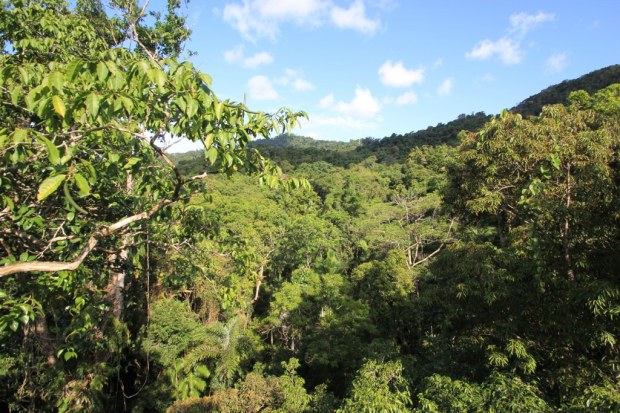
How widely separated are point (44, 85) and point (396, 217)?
23.0 meters

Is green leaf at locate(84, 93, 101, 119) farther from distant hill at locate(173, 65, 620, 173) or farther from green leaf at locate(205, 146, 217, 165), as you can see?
distant hill at locate(173, 65, 620, 173)

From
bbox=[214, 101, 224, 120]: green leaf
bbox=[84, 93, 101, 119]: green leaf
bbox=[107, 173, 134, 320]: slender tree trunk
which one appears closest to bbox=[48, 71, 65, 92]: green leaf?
bbox=[84, 93, 101, 119]: green leaf

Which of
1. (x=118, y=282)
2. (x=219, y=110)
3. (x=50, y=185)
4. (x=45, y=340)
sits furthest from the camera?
(x=118, y=282)

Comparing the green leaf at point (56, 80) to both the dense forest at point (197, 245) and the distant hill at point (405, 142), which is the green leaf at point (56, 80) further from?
the distant hill at point (405, 142)

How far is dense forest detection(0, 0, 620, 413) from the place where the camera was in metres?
1.63

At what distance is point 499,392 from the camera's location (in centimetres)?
356

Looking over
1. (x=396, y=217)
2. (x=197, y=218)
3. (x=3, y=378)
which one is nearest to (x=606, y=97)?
(x=396, y=217)

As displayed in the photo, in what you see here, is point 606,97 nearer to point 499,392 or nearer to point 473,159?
point 473,159

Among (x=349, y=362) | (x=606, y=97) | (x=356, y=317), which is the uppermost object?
(x=606, y=97)

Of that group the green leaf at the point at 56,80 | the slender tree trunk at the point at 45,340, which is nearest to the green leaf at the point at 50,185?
the green leaf at the point at 56,80

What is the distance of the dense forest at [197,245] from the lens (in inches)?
64.2

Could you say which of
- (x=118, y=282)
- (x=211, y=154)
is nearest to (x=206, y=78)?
(x=211, y=154)

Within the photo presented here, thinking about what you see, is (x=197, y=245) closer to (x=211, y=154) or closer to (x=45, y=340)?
(x=211, y=154)

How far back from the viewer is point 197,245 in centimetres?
356
